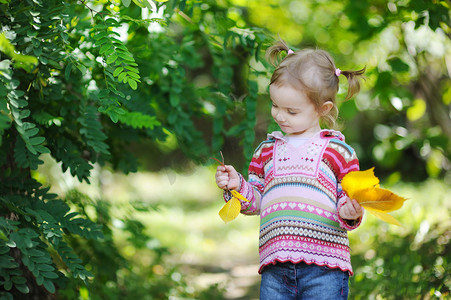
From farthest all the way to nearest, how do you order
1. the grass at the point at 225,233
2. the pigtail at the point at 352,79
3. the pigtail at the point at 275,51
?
the grass at the point at 225,233 < the pigtail at the point at 275,51 < the pigtail at the point at 352,79

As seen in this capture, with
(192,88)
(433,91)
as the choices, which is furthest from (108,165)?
(433,91)

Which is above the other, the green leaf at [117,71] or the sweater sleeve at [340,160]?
the green leaf at [117,71]

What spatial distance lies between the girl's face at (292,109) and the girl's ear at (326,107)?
0.02m

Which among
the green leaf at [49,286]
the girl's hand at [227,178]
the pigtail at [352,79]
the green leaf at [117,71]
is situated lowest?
the green leaf at [49,286]

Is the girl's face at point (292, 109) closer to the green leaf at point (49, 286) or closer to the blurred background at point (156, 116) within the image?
the blurred background at point (156, 116)

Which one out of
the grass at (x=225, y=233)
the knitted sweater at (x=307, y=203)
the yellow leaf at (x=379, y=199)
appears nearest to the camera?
the yellow leaf at (x=379, y=199)

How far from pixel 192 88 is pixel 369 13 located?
4.61ft

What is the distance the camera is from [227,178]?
1.84m

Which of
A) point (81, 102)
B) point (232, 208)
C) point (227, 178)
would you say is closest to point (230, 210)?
point (232, 208)

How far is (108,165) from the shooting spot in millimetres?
3102

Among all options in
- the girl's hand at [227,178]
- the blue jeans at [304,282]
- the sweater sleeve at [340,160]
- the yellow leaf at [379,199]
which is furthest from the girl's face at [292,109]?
the blue jeans at [304,282]

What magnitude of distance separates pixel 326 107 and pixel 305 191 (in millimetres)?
310

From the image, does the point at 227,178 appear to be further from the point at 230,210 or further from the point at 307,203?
the point at 307,203

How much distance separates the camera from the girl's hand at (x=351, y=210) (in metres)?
1.61
